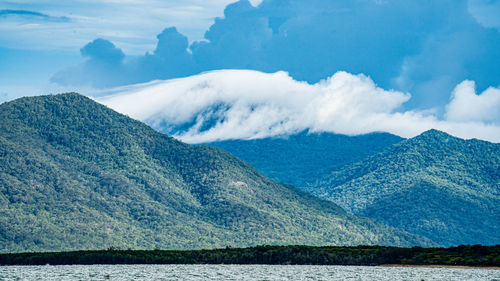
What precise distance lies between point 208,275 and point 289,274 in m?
20.0

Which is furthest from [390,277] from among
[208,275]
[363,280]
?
[208,275]

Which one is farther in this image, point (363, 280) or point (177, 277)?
point (177, 277)

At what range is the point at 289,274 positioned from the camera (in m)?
198

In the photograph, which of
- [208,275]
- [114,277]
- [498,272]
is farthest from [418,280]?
[114,277]

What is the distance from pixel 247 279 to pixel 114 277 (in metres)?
32.5

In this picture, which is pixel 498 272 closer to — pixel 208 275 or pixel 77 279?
pixel 208 275

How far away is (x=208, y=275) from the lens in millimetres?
198000

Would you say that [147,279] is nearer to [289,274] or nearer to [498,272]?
[289,274]

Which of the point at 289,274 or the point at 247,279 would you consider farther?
the point at 289,274

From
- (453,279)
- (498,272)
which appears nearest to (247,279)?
(453,279)

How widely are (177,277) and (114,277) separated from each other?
14.9 metres

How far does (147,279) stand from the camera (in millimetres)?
183250

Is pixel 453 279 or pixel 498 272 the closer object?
pixel 453 279

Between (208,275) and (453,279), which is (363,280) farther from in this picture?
(208,275)
